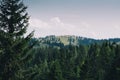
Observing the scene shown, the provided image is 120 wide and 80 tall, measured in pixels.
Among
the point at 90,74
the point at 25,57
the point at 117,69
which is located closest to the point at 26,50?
the point at 25,57

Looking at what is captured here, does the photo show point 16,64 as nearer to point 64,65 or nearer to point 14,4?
point 14,4

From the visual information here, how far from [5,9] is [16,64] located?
5744mm

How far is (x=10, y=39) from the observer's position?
3141 cm

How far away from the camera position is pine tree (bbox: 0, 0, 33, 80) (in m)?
31.3

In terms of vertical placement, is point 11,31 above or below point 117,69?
above

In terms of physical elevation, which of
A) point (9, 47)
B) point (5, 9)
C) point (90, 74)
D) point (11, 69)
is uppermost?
point (5, 9)

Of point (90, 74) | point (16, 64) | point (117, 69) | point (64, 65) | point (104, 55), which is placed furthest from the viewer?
point (64, 65)

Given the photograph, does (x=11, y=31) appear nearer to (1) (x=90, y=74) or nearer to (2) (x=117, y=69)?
(2) (x=117, y=69)

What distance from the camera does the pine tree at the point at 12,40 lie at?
1231 inches

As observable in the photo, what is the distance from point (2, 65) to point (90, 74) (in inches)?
2473

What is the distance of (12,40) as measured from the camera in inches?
1244

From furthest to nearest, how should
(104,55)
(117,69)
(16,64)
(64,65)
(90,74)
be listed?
1. (64,65)
2. (104,55)
3. (90,74)
4. (117,69)
5. (16,64)

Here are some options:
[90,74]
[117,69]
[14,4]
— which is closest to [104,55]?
[90,74]

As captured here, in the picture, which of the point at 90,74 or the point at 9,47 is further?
the point at 90,74
